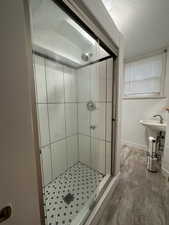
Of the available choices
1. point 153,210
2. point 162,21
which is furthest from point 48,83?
point 153,210

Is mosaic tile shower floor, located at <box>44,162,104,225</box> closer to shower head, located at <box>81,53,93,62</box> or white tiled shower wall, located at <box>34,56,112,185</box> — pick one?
white tiled shower wall, located at <box>34,56,112,185</box>

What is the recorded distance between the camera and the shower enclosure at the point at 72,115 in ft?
4.07

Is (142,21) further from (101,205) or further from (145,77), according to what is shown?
(101,205)

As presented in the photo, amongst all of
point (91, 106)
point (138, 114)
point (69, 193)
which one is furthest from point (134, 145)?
point (69, 193)

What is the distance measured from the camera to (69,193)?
4.42 ft

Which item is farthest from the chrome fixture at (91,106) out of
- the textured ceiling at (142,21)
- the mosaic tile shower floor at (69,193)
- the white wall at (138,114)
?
the white wall at (138,114)

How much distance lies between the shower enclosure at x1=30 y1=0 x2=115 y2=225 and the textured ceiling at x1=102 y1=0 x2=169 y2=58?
548mm

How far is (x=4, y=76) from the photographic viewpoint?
356 millimetres

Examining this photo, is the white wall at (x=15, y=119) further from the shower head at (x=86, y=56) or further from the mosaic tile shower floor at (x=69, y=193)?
the shower head at (x=86, y=56)

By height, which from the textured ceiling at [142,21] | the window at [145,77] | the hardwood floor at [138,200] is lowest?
the hardwood floor at [138,200]

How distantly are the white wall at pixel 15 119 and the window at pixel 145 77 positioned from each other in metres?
2.71

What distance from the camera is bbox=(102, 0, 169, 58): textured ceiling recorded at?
1.23m

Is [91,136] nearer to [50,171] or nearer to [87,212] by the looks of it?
[50,171]

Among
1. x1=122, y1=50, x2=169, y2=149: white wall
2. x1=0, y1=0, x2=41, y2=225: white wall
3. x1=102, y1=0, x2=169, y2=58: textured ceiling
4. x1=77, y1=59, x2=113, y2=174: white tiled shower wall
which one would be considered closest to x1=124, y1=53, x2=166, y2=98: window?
x1=122, y1=50, x2=169, y2=149: white wall
